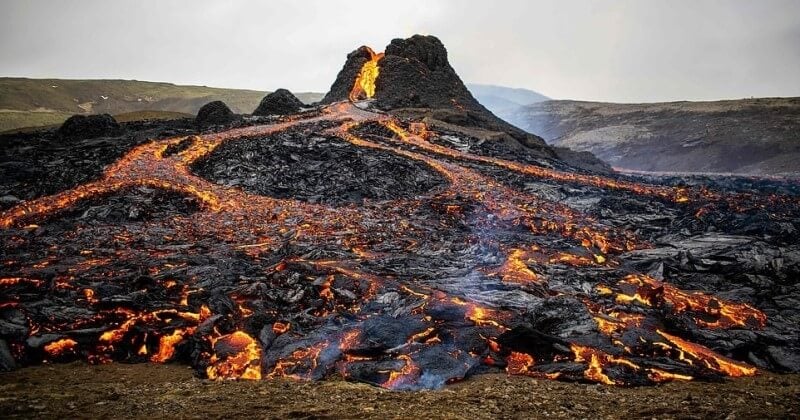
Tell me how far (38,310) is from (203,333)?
3464 mm

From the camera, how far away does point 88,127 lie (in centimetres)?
3047

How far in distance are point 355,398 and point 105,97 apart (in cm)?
14280

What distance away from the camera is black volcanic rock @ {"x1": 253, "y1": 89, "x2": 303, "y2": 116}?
40875 millimetres

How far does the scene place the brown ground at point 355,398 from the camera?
5488mm

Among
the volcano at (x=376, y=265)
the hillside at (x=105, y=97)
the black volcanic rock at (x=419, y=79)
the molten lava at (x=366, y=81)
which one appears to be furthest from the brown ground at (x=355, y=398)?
the hillside at (x=105, y=97)

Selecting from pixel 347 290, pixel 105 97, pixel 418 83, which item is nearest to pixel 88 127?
pixel 347 290

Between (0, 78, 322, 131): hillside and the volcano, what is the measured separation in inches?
2695

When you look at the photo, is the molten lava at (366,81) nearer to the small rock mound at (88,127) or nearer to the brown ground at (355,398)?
the small rock mound at (88,127)

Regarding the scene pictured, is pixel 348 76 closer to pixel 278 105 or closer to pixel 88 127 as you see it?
pixel 278 105

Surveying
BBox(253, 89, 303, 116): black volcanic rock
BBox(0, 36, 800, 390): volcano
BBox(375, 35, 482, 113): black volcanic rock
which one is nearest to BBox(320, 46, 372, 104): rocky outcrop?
BBox(375, 35, 482, 113): black volcanic rock

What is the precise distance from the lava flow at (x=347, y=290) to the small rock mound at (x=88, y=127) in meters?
11.3

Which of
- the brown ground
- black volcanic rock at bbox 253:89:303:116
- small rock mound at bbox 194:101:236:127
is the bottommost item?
the brown ground

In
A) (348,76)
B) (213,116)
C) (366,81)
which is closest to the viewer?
(213,116)

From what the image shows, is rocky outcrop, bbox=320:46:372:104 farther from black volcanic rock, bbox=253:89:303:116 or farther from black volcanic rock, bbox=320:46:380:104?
black volcanic rock, bbox=253:89:303:116
